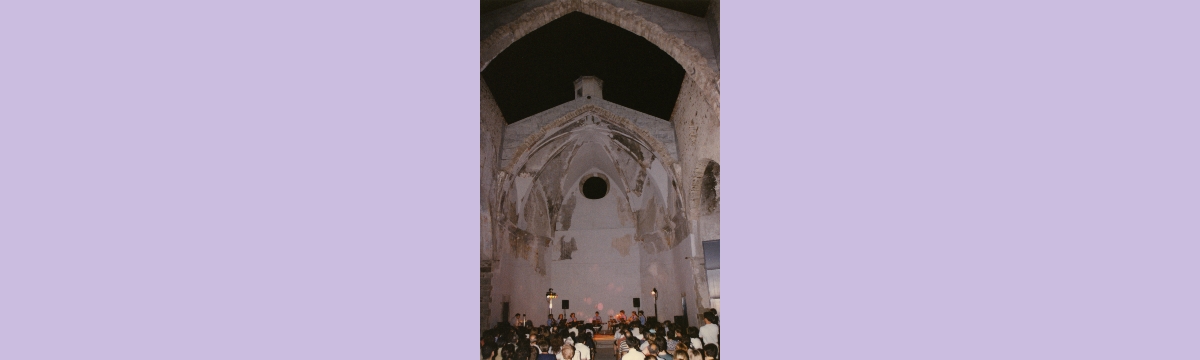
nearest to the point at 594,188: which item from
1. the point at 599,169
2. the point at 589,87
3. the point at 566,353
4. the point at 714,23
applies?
the point at 599,169

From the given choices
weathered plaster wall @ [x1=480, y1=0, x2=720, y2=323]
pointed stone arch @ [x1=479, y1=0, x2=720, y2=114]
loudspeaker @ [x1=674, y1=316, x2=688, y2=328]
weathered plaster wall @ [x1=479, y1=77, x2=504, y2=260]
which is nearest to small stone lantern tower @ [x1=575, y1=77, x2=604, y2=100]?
weathered plaster wall @ [x1=480, y1=0, x2=720, y2=323]

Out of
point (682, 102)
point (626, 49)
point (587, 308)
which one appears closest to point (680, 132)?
point (682, 102)

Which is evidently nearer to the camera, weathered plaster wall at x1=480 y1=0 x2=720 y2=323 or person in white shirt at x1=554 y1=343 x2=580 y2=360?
person in white shirt at x1=554 y1=343 x2=580 y2=360

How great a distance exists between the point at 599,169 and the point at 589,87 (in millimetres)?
5129

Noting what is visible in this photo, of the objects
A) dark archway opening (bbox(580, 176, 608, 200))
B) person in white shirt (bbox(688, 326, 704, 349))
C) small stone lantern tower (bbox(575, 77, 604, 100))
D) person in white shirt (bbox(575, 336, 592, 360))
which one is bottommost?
person in white shirt (bbox(575, 336, 592, 360))

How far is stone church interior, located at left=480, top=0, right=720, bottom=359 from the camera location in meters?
5.52

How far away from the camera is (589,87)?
861 centimetres

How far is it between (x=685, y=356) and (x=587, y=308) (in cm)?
1062

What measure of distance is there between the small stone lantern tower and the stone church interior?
19 mm

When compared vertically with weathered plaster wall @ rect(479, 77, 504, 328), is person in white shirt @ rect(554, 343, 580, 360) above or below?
below

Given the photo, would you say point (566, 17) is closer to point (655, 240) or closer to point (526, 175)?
point (526, 175)

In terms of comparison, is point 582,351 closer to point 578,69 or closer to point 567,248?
point 578,69

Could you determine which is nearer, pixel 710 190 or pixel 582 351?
pixel 582 351

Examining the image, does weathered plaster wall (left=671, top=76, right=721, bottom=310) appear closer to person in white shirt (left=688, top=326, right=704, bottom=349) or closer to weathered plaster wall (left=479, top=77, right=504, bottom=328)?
person in white shirt (left=688, top=326, right=704, bottom=349)
